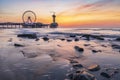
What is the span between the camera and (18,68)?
875cm

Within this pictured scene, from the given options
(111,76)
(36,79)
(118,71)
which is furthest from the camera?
(118,71)

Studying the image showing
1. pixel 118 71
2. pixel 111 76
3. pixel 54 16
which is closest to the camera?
pixel 111 76

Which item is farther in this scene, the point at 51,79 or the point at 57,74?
the point at 57,74

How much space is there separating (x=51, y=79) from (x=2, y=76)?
6.06 ft

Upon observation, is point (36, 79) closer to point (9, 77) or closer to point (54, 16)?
point (9, 77)

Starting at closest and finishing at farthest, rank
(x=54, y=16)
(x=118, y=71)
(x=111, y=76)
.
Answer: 1. (x=111, y=76)
2. (x=118, y=71)
3. (x=54, y=16)

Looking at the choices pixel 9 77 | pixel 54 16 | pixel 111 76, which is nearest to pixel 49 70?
pixel 9 77

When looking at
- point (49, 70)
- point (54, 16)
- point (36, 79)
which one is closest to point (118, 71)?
point (49, 70)

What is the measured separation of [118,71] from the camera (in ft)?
27.7

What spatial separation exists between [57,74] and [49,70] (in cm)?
76

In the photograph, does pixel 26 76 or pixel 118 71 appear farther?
pixel 118 71

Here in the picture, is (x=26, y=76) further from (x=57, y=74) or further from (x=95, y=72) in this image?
(x=95, y=72)

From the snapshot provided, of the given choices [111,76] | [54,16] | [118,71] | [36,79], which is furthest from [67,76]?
[54,16]

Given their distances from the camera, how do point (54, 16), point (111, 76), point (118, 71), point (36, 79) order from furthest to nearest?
point (54, 16), point (118, 71), point (111, 76), point (36, 79)
